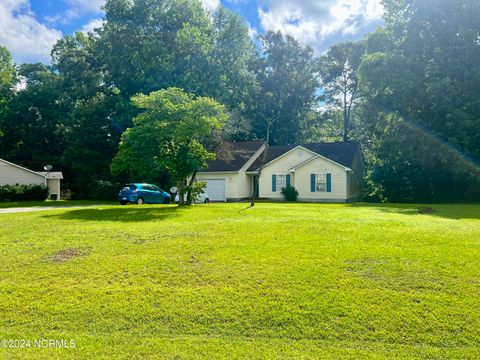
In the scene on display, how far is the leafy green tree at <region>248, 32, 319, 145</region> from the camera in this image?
44344 millimetres

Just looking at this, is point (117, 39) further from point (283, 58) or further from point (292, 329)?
point (292, 329)

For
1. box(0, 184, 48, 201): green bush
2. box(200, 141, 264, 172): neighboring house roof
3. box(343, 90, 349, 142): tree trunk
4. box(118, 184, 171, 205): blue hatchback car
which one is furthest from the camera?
box(343, 90, 349, 142): tree trunk

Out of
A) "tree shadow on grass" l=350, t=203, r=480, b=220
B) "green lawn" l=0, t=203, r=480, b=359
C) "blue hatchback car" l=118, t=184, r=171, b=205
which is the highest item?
"blue hatchback car" l=118, t=184, r=171, b=205

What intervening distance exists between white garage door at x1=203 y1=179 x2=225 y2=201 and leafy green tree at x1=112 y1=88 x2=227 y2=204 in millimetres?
11334

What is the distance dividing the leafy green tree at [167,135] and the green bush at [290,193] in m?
10.5

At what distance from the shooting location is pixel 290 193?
26.8m

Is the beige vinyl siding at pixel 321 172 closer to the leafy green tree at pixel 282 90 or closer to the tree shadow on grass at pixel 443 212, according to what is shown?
the tree shadow on grass at pixel 443 212

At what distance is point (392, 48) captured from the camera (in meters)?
26.6

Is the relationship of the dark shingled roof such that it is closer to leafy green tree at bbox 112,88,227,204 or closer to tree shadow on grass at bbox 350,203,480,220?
tree shadow on grass at bbox 350,203,480,220

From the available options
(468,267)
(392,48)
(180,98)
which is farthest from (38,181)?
(468,267)

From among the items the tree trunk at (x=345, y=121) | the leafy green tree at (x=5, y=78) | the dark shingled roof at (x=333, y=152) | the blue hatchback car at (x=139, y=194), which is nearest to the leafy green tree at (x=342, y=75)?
the tree trunk at (x=345, y=121)

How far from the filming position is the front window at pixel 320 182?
26.5m

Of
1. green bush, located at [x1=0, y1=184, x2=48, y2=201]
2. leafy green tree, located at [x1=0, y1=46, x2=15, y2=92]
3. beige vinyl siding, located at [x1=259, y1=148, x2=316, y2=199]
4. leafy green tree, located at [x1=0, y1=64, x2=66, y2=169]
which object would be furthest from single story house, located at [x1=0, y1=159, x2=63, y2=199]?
beige vinyl siding, located at [x1=259, y1=148, x2=316, y2=199]

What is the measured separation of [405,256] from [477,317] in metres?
2.12
